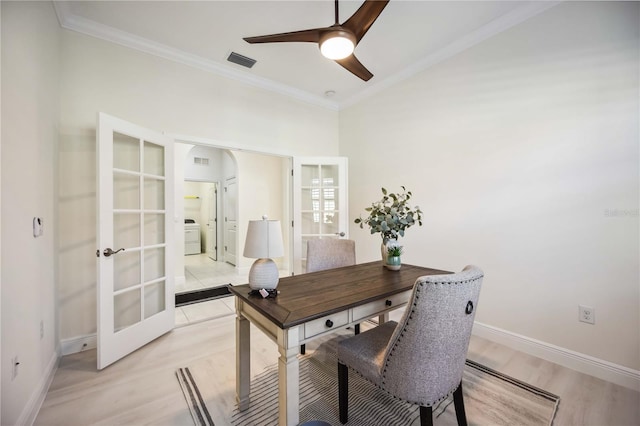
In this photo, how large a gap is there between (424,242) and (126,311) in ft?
9.97

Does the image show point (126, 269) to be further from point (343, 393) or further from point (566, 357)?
point (566, 357)

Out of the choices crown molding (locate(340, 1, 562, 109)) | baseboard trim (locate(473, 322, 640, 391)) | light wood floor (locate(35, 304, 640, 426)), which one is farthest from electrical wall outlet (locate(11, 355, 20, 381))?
crown molding (locate(340, 1, 562, 109))

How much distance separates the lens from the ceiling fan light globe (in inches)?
63.6

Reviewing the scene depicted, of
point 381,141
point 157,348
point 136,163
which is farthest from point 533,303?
point 136,163

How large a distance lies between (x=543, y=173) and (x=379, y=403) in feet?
7.16

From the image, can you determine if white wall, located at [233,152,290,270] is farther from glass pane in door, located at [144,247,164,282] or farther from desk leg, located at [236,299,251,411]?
desk leg, located at [236,299,251,411]

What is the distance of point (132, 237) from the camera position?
95.5 inches

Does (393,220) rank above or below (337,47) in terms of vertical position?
below

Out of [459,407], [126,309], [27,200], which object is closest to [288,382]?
[459,407]

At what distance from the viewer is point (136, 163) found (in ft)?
7.93

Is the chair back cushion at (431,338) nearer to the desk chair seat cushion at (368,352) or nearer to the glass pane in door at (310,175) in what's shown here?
the desk chair seat cushion at (368,352)

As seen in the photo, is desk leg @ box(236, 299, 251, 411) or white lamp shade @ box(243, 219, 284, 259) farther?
desk leg @ box(236, 299, 251, 411)

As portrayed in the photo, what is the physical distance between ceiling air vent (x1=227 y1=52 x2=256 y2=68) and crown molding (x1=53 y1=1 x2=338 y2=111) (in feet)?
0.53

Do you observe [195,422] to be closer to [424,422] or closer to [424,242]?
[424,422]
